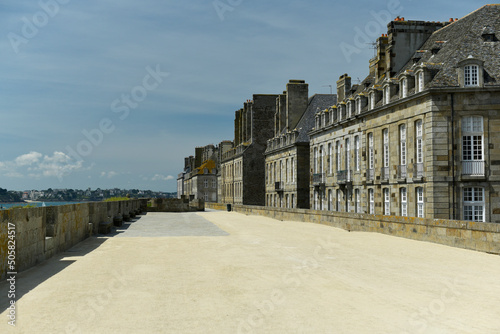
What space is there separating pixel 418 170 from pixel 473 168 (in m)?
2.73

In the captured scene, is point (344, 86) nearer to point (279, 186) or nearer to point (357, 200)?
point (357, 200)

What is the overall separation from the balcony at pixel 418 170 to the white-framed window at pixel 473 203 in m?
2.22

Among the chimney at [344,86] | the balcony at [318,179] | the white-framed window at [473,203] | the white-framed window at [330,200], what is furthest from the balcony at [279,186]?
the white-framed window at [473,203]

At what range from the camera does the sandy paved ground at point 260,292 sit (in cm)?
666

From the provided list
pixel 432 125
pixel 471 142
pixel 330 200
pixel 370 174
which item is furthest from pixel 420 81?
pixel 330 200

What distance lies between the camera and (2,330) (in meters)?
6.32

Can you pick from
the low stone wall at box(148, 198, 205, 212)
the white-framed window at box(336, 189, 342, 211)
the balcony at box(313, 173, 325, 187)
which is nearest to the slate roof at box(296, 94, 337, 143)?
→ the balcony at box(313, 173, 325, 187)

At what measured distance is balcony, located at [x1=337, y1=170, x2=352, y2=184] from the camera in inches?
1453

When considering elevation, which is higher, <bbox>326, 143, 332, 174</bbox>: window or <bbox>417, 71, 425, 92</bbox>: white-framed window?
<bbox>417, 71, 425, 92</bbox>: white-framed window

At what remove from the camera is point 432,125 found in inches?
1043

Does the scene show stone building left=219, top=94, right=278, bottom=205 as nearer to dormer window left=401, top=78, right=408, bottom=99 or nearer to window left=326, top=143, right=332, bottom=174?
window left=326, top=143, right=332, bottom=174

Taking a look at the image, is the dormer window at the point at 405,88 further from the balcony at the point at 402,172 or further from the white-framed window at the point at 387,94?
the balcony at the point at 402,172

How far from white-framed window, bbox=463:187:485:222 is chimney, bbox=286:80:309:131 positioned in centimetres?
2906

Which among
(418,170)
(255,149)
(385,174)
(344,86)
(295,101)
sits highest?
(295,101)
